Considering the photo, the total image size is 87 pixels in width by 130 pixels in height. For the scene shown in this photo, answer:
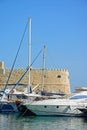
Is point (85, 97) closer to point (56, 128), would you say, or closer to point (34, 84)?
point (56, 128)

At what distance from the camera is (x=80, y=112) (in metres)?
27.8

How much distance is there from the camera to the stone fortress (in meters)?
39.8

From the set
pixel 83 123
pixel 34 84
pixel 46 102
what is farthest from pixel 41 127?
pixel 34 84

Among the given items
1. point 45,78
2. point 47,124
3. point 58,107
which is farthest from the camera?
point 45,78

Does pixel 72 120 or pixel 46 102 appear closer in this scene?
pixel 72 120

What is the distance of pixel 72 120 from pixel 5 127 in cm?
527

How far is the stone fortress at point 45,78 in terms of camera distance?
131 ft

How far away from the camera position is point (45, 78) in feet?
131

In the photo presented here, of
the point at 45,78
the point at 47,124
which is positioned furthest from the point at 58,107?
the point at 45,78

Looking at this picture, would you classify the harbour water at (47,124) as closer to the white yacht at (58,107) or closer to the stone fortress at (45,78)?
the white yacht at (58,107)

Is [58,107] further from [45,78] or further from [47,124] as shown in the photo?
[45,78]

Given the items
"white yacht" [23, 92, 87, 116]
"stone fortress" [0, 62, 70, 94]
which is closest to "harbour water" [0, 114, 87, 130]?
"white yacht" [23, 92, 87, 116]

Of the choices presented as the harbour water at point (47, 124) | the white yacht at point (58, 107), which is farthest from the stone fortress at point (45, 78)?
the harbour water at point (47, 124)

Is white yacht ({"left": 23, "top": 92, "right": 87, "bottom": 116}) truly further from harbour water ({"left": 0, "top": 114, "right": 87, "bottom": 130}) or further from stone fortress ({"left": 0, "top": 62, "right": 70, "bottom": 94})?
stone fortress ({"left": 0, "top": 62, "right": 70, "bottom": 94})
